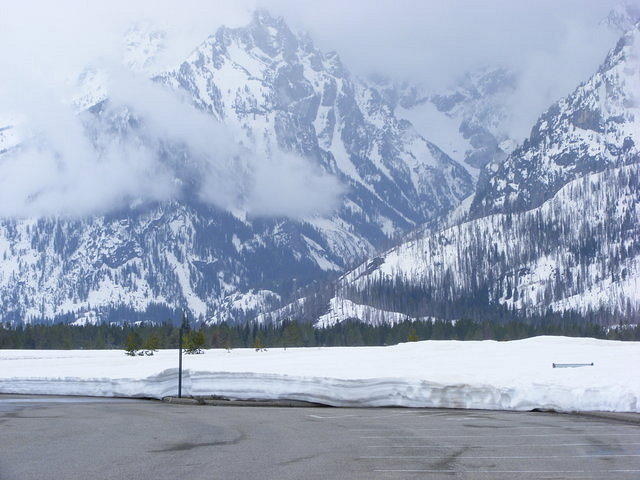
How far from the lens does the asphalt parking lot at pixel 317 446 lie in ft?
64.2

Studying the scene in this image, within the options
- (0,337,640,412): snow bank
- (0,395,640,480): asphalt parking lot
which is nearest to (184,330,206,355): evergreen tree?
(0,337,640,412): snow bank

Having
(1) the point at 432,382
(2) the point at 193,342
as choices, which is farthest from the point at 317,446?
(2) the point at 193,342

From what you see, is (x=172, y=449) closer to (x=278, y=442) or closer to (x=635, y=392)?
(x=278, y=442)

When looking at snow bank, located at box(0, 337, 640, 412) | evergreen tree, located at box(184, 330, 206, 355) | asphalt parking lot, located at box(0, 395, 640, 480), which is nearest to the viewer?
asphalt parking lot, located at box(0, 395, 640, 480)

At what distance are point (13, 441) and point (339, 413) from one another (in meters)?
14.3

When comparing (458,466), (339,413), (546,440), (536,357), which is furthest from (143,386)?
(458,466)

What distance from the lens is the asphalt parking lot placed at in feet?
64.2

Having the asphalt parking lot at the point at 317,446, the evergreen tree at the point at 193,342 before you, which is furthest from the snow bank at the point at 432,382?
the evergreen tree at the point at 193,342

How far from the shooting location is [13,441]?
25469 millimetres

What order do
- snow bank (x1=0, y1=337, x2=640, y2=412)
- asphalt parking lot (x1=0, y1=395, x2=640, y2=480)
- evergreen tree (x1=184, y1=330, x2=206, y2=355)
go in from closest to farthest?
asphalt parking lot (x1=0, y1=395, x2=640, y2=480) < snow bank (x1=0, y1=337, x2=640, y2=412) < evergreen tree (x1=184, y1=330, x2=206, y2=355)

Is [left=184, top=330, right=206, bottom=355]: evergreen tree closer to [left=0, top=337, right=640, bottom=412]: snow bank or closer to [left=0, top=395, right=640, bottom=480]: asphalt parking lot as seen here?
[left=0, top=337, right=640, bottom=412]: snow bank

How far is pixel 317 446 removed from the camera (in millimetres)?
23812

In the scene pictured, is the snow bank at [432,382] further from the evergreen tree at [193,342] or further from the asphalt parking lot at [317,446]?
the evergreen tree at [193,342]

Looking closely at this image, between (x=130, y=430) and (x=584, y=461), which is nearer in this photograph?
(x=584, y=461)
